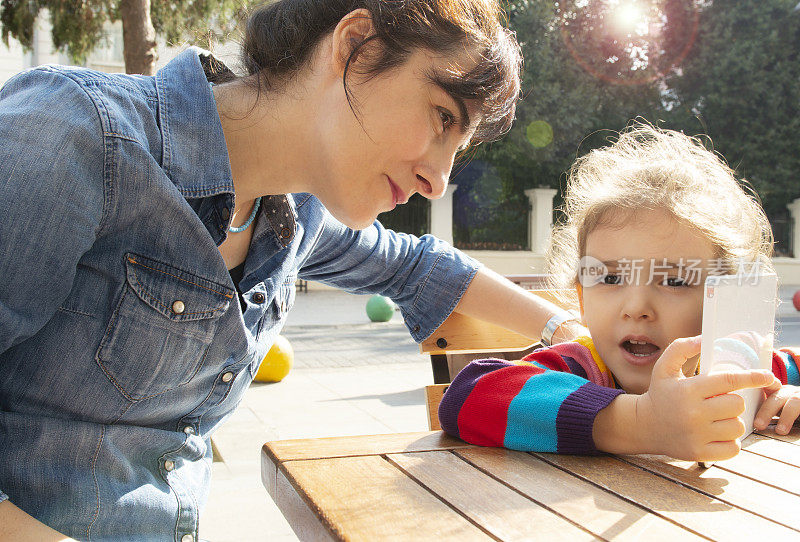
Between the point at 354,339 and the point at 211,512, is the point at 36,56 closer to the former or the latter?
the point at 354,339

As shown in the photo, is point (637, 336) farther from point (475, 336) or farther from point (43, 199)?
point (43, 199)

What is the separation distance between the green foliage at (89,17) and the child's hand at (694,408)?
6.12 metres

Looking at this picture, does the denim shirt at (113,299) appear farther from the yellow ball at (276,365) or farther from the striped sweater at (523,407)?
the yellow ball at (276,365)

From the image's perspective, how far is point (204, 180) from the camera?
1321 millimetres

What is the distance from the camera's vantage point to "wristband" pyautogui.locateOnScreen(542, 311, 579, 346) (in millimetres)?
1846

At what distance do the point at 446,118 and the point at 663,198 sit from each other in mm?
531

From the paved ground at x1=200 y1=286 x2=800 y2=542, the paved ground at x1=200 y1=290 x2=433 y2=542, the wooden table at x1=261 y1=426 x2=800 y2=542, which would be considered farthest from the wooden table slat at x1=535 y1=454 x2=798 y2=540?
the paved ground at x1=200 y1=290 x2=433 y2=542

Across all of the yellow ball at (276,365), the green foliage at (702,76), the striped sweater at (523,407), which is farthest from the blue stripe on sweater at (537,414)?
the green foliage at (702,76)

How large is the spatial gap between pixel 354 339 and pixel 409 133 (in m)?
7.30

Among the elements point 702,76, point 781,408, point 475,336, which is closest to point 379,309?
point 475,336

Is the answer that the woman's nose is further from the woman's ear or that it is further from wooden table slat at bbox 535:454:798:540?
wooden table slat at bbox 535:454:798:540

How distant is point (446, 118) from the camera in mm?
1376

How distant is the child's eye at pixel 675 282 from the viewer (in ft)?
4.86

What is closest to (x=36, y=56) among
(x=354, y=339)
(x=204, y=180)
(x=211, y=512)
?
(x=354, y=339)
